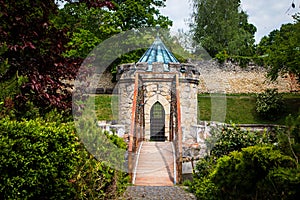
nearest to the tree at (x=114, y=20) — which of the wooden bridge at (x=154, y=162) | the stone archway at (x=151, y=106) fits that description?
the stone archway at (x=151, y=106)

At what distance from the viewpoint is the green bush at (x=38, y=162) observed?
13.1 feet

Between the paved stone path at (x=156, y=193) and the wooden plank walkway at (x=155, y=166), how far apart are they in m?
0.77

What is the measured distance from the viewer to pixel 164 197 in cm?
598

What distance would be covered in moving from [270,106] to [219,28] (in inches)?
452

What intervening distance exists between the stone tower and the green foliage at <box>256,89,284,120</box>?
32.7ft

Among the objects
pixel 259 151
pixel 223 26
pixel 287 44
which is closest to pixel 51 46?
pixel 259 151

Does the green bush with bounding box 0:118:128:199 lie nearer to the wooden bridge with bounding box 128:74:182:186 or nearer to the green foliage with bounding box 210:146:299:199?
the green foliage with bounding box 210:146:299:199

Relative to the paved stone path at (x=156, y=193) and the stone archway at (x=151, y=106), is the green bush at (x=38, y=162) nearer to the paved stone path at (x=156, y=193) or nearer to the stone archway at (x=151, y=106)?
the paved stone path at (x=156, y=193)

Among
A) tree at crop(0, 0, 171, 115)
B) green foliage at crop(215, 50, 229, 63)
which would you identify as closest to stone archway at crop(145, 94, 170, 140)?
tree at crop(0, 0, 171, 115)

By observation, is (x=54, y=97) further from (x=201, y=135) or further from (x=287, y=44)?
(x=287, y=44)

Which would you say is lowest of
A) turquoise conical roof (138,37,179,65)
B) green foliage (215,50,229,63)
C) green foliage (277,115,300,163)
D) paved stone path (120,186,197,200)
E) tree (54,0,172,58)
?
paved stone path (120,186,197,200)

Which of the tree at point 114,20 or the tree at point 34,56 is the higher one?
the tree at point 114,20

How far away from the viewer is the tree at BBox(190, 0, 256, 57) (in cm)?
3036

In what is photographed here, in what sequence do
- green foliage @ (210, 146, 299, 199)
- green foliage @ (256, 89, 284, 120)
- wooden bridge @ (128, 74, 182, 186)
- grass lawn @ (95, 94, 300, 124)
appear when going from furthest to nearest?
1. green foliage @ (256, 89, 284, 120)
2. grass lawn @ (95, 94, 300, 124)
3. wooden bridge @ (128, 74, 182, 186)
4. green foliage @ (210, 146, 299, 199)
